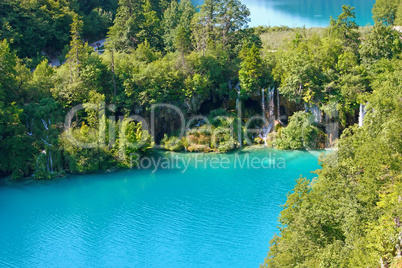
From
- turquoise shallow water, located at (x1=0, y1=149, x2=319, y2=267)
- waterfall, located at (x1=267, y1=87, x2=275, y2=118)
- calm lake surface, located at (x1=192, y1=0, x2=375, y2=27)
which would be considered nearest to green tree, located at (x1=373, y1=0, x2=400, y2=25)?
A: waterfall, located at (x1=267, y1=87, x2=275, y2=118)

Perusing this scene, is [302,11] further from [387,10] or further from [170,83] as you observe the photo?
[170,83]

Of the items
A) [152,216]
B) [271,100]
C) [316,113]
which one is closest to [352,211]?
[152,216]

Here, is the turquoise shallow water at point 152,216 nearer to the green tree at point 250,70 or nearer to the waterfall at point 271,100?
the waterfall at point 271,100

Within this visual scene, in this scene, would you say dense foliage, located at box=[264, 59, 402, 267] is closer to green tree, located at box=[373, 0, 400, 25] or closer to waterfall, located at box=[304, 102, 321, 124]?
waterfall, located at box=[304, 102, 321, 124]

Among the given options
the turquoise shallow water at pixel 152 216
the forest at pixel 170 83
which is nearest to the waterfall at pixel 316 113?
the forest at pixel 170 83

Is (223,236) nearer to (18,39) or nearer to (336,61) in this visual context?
(336,61)

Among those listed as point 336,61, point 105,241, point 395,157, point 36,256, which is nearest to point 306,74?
point 336,61
